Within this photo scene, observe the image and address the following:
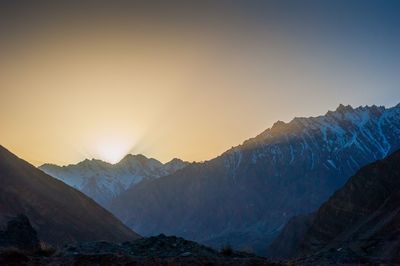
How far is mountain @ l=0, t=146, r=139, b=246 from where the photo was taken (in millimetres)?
86000

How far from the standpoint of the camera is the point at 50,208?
94562 millimetres

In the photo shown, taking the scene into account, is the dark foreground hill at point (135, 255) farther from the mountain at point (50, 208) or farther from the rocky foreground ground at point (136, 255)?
the mountain at point (50, 208)

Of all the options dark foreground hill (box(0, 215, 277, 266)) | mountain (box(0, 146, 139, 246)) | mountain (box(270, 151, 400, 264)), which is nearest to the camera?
dark foreground hill (box(0, 215, 277, 266))

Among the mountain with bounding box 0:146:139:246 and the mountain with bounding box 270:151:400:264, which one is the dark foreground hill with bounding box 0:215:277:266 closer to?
the mountain with bounding box 0:146:139:246

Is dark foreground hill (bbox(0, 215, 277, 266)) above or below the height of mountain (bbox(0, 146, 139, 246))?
below

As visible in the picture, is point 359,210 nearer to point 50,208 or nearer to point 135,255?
point 50,208

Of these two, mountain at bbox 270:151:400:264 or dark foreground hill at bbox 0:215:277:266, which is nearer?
dark foreground hill at bbox 0:215:277:266

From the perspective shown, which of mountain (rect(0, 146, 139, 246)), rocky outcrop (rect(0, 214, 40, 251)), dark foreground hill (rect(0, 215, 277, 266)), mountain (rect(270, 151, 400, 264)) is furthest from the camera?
mountain (rect(270, 151, 400, 264))

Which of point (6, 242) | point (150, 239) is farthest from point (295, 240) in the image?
point (150, 239)

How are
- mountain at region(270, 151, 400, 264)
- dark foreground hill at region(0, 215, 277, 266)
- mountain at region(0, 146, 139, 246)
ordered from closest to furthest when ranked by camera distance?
1. dark foreground hill at region(0, 215, 277, 266)
2. mountain at region(0, 146, 139, 246)
3. mountain at region(270, 151, 400, 264)

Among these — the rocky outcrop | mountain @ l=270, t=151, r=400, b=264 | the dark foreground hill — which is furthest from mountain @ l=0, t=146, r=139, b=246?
the dark foreground hill

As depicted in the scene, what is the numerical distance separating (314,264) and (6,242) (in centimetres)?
1967

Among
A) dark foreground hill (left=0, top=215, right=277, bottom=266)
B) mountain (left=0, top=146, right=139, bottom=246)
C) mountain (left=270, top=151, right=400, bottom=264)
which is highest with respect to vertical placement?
mountain (left=0, top=146, right=139, bottom=246)

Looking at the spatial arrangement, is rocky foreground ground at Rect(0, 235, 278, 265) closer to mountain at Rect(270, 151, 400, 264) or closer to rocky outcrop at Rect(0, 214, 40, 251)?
rocky outcrop at Rect(0, 214, 40, 251)
